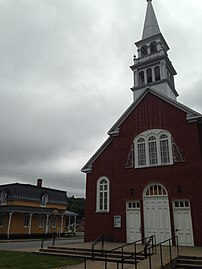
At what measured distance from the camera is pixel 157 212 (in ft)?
53.2

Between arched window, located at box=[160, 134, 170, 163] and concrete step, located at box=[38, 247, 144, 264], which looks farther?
arched window, located at box=[160, 134, 170, 163]

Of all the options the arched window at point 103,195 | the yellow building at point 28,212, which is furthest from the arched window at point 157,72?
the yellow building at point 28,212

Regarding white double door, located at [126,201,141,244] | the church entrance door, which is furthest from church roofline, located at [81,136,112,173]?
the church entrance door

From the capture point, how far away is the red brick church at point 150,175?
1563 cm

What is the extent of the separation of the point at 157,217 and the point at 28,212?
65.4ft

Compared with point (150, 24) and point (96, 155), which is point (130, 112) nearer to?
point (96, 155)

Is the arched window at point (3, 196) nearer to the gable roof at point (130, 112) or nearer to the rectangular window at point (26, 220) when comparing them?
the rectangular window at point (26, 220)

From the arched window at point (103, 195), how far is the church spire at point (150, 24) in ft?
48.8

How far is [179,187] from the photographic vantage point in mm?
15922

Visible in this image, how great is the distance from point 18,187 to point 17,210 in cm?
387

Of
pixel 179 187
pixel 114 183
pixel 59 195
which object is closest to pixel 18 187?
pixel 59 195

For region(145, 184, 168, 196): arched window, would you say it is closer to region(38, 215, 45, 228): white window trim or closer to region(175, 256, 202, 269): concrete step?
region(175, 256, 202, 269): concrete step

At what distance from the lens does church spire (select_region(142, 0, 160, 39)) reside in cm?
2528

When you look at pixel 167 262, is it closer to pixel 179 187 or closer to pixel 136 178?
pixel 179 187
